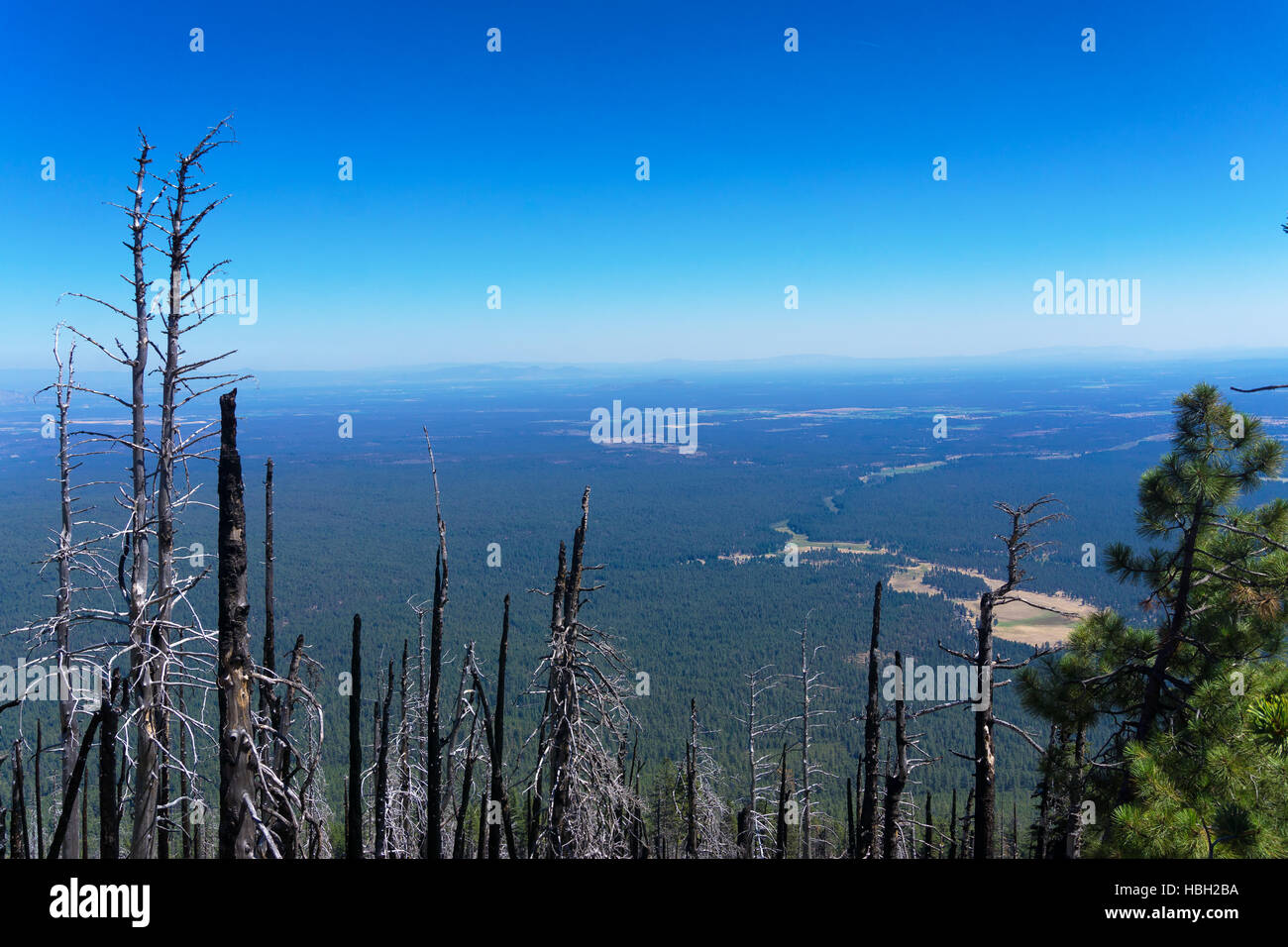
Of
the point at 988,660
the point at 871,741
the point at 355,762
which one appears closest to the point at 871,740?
the point at 871,741

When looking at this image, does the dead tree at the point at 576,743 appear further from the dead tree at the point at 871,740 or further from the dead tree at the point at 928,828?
the dead tree at the point at 928,828

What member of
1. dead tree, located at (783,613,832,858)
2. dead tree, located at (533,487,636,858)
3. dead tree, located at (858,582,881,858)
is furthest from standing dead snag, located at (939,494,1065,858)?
dead tree, located at (783,613,832,858)

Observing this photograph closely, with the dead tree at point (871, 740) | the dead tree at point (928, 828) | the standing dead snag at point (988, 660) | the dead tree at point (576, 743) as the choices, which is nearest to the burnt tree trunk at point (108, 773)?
the dead tree at point (576, 743)

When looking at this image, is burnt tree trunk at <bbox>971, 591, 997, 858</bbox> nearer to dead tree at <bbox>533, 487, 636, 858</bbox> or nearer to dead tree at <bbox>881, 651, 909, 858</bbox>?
dead tree at <bbox>881, 651, 909, 858</bbox>

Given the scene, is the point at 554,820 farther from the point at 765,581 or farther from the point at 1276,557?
the point at 765,581

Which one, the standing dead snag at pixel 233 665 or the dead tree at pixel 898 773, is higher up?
the standing dead snag at pixel 233 665

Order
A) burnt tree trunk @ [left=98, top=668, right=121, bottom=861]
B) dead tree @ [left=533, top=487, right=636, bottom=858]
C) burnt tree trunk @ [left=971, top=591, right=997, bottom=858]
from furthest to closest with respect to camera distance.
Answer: dead tree @ [left=533, top=487, right=636, bottom=858] < burnt tree trunk @ [left=971, top=591, right=997, bottom=858] < burnt tree trunk @ [left=98, top=668, right=121, bottom=861]

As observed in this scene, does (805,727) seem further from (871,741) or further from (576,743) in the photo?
(576,743)

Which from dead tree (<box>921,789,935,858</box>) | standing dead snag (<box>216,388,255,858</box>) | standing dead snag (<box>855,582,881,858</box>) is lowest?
dead tree (<box>921,789,935,858</box>)

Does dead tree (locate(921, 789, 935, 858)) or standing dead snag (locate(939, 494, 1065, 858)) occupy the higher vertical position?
standing dead snag (locate(939, 494, 1065, 858))

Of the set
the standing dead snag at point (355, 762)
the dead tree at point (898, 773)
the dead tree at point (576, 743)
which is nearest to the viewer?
the standing dead snag at point (355, 762)
